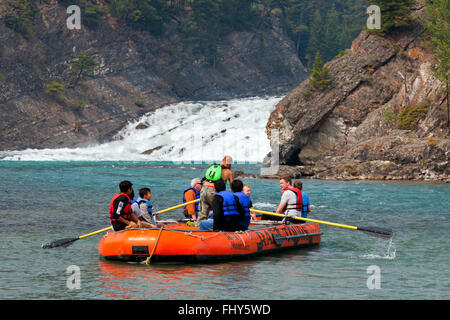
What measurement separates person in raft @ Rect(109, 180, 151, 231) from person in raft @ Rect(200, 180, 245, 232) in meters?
1.87

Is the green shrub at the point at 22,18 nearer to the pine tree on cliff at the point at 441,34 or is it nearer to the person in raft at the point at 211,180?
the pine tree on cliff at the point at 441,34

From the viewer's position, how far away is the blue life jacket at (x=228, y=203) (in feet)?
52.7

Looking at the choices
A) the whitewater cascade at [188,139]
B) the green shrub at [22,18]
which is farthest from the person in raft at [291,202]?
the green shrub at [22,18]

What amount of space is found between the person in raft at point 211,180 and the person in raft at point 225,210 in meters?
0.59

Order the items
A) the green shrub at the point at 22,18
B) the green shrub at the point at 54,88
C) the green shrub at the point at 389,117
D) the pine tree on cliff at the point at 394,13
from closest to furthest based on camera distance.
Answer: the green shrub at the point at 389,117 < the pine tree on cliff at the point at 394,13 < the green shrub at the point at 54,88 < the green shrub at the point at 22,18

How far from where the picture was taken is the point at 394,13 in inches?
2025

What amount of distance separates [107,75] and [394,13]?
48.3 m

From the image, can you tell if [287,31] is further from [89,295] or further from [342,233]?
[89,295]

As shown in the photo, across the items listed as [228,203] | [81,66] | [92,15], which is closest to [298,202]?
[228,203]

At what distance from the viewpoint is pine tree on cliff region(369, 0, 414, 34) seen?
169ft

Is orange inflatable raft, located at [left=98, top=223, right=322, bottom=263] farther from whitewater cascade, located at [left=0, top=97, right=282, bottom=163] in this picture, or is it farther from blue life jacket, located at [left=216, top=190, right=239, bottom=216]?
whitewater cascade, located at [left=0, top=97, right=282, bottom=163]

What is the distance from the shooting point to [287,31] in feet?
426

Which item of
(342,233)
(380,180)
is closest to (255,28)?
(380,180)

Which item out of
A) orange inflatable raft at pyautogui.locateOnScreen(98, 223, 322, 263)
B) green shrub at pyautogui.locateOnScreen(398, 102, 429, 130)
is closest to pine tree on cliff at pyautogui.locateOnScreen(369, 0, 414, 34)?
green shrub at pyautogui.locateOnScreen(398, 102, 429, 130)
